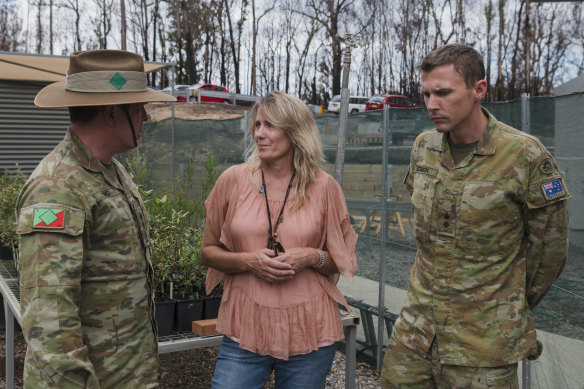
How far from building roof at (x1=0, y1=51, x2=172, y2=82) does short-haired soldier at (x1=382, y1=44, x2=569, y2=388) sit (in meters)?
6.44

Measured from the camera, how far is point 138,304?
77.5 inches

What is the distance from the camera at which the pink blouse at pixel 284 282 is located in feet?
7.82

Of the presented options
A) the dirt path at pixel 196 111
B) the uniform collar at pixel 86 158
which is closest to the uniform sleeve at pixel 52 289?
the uniform collar at pixel 86 158

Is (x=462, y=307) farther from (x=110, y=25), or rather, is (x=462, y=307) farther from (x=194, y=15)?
(x=110, y=25)

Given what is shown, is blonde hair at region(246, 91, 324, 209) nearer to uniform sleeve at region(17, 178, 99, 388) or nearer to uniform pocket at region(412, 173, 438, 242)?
uniform pocket at region(412, 173, 438, 242)

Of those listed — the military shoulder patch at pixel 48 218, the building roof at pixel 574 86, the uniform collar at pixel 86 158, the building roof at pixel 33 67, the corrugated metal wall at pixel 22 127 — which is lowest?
the military shoulder patch at pixel 48 218

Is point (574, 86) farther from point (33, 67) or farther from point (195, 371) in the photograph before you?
point (195, 371)

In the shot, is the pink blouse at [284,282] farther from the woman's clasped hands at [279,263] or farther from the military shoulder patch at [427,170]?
the military shoulder patch at [427,170]

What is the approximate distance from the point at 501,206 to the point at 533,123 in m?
1.71

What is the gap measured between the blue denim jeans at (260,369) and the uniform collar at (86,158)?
939 mm

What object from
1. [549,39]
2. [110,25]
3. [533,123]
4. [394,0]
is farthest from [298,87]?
[533,123]

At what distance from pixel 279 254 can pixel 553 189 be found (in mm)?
1088

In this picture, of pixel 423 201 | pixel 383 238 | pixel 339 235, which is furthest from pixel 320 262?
pixel 383 238

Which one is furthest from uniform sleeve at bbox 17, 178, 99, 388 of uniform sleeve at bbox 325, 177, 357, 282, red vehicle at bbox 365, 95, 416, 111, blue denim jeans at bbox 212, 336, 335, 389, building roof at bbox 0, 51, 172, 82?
red vehicle at bbox 365, 95, 416, 111
